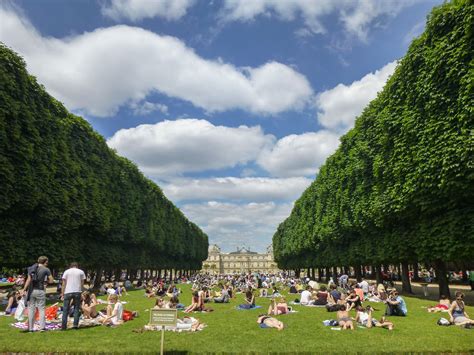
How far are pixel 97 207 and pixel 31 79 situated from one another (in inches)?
534

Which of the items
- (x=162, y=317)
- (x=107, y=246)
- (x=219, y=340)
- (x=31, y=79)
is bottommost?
(x=219, y=340)

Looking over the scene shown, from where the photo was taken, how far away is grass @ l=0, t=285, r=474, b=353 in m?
11.2

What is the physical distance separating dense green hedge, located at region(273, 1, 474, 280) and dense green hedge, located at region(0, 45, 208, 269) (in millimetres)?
25081

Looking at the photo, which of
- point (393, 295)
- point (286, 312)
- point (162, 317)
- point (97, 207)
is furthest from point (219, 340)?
point (97, 207)

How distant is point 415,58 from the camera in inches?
975

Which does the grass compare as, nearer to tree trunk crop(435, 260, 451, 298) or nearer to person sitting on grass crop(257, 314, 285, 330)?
person sitting on grass crop(257, 314, 285, 330)

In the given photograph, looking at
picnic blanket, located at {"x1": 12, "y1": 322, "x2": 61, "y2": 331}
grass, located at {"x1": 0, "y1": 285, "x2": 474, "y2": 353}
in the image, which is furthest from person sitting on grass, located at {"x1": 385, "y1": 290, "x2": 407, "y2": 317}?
picnic blanket, located at {"x1": 12, "y1": 322, "x2": 61, "y2": 331}

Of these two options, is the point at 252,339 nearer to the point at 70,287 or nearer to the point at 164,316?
the point at 164,316

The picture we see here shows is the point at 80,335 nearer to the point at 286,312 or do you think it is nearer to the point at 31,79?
the point at 286,312

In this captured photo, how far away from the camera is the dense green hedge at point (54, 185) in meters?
23.6

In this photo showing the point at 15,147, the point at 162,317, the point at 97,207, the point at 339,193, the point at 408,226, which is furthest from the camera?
the point at 339,193

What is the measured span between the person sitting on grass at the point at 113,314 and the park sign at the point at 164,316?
25.1 ft

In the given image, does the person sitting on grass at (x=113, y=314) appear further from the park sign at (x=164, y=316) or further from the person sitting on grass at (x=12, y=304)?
the park sign at (x=164, y=316)

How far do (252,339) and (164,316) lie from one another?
4.56m
